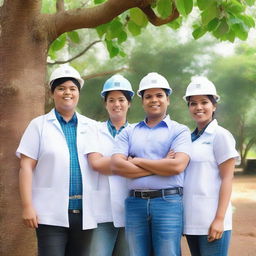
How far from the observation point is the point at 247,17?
13.6 feet

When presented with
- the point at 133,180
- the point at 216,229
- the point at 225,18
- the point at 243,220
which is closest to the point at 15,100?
the point at 133,180

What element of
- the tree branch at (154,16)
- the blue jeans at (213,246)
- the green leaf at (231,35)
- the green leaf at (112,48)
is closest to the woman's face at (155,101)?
the blue jeans at (213,246)

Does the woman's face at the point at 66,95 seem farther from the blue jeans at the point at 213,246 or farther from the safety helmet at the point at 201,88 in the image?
the blue jeans at the point at 213,246

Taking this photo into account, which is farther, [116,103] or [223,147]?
[116,103]

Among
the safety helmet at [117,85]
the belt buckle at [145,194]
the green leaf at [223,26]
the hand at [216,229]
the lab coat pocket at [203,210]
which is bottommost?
the hand at [216,229]

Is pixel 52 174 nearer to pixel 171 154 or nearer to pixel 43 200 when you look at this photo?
pixel 43 200

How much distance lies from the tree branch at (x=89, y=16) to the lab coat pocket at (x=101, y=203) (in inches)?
57.5

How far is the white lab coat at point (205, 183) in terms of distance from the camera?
2838 millimetres

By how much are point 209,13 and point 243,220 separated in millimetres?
6775

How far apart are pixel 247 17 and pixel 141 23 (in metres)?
0.89

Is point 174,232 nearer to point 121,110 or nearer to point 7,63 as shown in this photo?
point 121,110

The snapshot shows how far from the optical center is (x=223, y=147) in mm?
2865

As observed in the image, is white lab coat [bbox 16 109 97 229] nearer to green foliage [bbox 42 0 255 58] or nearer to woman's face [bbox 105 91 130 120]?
woman's face [bbox 105 91 130 120]

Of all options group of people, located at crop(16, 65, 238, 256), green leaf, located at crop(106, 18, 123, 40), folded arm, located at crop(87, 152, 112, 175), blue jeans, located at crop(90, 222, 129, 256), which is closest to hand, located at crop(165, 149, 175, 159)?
group of people, located at crop(16, 65, 238, 256)
